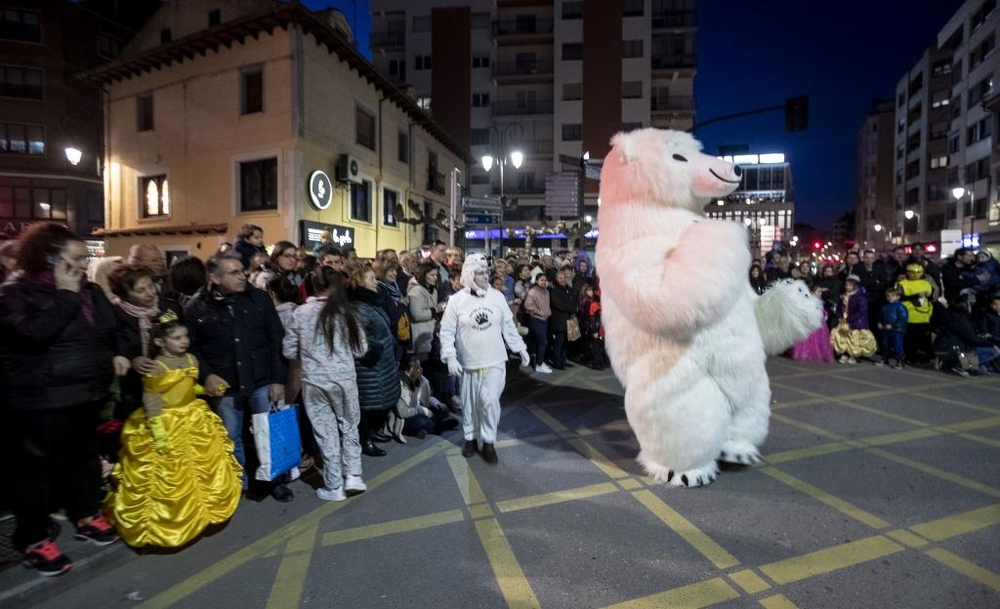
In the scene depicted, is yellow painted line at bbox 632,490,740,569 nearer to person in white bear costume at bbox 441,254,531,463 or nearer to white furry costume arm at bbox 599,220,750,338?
white furry costume arm at bbox 599,220,750,338

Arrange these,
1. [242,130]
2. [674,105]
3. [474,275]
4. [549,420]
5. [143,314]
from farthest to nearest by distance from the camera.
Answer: [674,105] < [242,130] < [549,420] < [474,275] < [143,314]

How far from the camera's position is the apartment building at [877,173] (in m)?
59.3

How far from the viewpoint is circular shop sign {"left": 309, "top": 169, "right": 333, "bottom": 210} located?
14531 mm

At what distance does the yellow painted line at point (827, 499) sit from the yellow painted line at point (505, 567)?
94.0 inches

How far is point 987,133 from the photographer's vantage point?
30188mm

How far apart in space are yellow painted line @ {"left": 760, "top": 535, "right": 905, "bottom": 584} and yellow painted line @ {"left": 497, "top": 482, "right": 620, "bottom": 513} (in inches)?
50.7

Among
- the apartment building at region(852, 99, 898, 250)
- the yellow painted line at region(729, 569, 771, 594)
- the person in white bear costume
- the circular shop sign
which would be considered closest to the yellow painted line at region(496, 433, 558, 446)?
the person in white bear costume

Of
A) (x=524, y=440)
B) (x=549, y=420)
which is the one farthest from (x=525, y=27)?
(x=524, y=440)

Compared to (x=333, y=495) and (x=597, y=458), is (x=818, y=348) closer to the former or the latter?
(x=597, y=458)

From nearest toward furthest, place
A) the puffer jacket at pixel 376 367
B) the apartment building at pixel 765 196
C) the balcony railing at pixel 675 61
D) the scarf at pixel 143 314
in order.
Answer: the scarf at pixel 143 314
the puffer jacket at pixel 376 367
the balcony railing at pixel 675 61
the apartment building at pixel 765 196

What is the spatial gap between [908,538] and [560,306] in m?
5.86

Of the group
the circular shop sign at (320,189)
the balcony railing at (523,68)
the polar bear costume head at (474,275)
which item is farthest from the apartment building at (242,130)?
the balcony railing at (523,68)

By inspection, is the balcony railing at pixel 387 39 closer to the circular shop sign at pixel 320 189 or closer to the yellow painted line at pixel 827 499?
the circular shop sign at pixel 320 189

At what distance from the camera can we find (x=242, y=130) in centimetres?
1462
